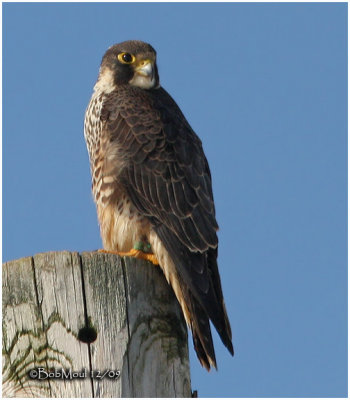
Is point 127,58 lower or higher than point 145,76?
higher

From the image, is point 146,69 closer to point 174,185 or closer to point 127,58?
point 127,58

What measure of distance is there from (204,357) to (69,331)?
40.3 inches

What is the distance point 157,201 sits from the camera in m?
5.31

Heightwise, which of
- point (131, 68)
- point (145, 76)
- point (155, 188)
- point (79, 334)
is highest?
point (131, 68)

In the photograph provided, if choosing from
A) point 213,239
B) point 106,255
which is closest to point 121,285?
point 106,255

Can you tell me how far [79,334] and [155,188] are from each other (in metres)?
1.86

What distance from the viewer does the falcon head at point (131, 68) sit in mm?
6219

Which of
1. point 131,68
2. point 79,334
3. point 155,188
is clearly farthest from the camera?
point 131,68

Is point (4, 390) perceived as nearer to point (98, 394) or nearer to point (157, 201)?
point (98, 394)

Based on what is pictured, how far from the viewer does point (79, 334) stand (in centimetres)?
367

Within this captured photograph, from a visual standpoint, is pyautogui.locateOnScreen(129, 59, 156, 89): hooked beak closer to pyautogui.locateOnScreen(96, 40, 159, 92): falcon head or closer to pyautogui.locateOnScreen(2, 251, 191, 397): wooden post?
pyautogui.locateOnScreen(96, 40, 159, 92): falcon head

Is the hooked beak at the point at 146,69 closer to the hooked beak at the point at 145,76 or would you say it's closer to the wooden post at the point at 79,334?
the hooked beak at the point at 145,76

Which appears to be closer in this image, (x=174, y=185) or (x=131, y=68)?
(x=174, y=185)

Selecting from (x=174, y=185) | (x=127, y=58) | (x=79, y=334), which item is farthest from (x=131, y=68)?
(x=79, y=334)
